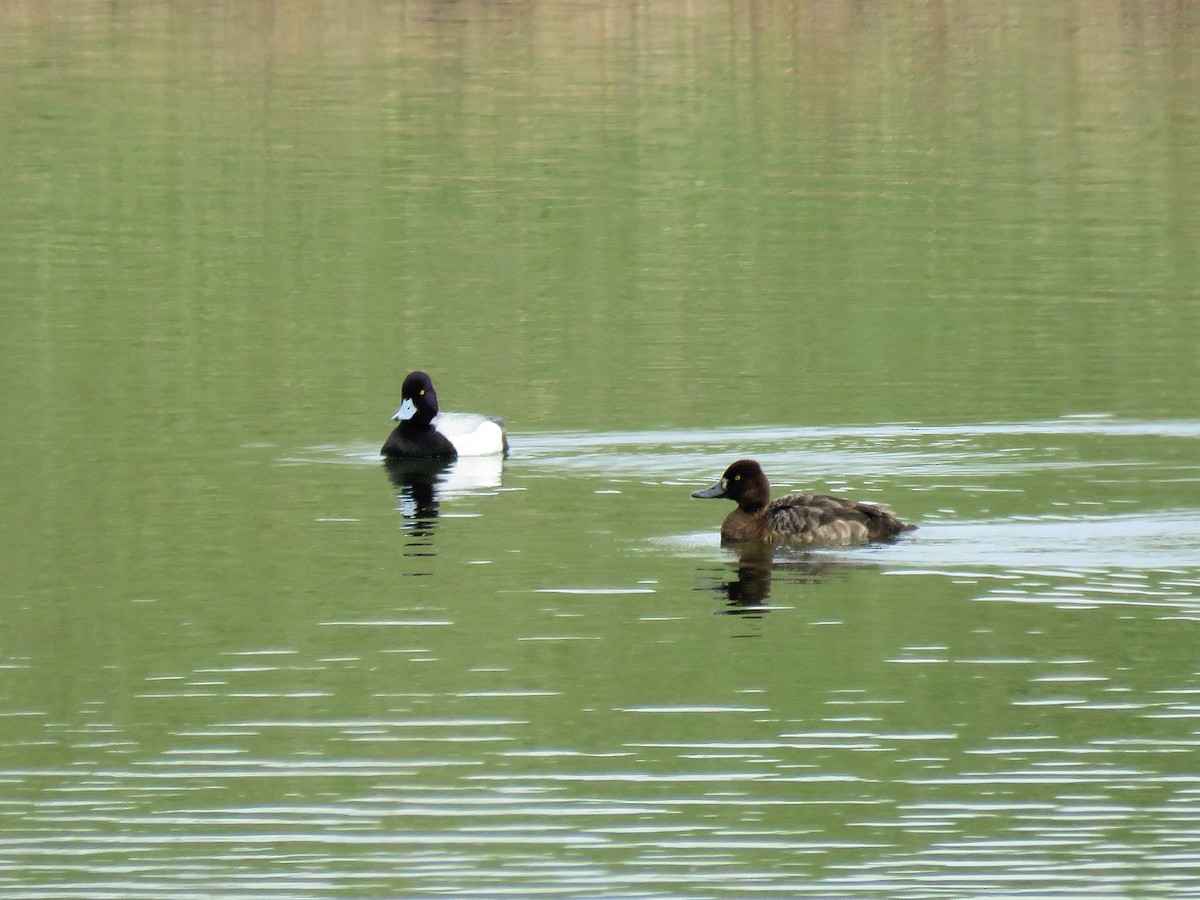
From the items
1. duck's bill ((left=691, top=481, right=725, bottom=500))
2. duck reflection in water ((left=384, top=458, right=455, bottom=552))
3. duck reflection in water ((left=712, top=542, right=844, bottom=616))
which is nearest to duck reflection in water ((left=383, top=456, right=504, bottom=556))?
duck reflection in water ((left=384, top=458, right=455, bottom=552))

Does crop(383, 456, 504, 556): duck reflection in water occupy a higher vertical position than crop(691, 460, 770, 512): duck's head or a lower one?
lower

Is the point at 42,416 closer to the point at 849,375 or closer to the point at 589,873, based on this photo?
the point at 849,375

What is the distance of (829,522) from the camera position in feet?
56.7

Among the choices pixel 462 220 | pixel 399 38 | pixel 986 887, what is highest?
pixel 399 38

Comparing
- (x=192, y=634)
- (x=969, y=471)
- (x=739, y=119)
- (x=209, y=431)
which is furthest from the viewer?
(x=739, y=119)

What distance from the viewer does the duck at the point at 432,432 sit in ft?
71.9

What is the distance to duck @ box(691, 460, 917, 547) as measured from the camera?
56.4 feet

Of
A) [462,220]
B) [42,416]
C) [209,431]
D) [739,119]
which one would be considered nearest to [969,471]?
[209,431]

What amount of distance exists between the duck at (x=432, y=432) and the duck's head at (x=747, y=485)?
4.23 meters

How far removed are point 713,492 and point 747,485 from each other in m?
0.36

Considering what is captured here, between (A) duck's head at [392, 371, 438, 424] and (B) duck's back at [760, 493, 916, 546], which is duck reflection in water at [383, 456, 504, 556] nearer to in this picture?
(A) duck's head at [392, 371, 438, 424]

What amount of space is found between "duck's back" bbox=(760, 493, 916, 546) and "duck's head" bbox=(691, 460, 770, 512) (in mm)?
246

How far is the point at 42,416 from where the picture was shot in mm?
22609

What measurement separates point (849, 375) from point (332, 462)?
6.10 metres
